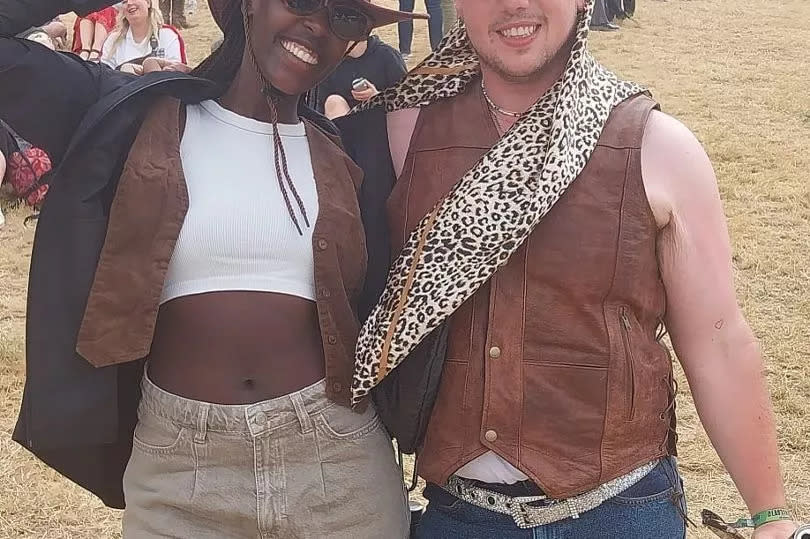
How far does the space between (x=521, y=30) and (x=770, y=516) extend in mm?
1068

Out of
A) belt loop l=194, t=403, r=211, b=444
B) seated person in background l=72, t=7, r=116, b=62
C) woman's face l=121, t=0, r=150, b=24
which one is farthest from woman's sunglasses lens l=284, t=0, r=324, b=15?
seated person in background l=72, t=7, r=116, b=62

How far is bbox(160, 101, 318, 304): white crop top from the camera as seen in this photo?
1.86 metres

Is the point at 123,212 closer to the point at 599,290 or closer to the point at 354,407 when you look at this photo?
the point at 354,407

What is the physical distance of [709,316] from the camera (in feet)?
6.18

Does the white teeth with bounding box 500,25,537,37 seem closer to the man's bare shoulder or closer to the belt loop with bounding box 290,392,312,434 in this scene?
the man's bare shoulder

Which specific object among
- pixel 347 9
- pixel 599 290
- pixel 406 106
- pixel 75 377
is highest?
pixel 347 9

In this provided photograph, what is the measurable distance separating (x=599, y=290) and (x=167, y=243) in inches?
32.8

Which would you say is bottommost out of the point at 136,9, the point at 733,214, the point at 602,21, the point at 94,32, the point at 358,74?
the point at 602,21

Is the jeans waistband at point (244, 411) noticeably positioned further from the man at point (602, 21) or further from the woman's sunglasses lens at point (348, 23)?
the man at point (602, 21)

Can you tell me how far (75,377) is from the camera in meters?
1.90

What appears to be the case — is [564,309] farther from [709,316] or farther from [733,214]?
[733,214]

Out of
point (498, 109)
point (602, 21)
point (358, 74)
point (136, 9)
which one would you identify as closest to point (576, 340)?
point (498, 109)

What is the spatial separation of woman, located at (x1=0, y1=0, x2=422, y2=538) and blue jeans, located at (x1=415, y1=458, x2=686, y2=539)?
16 cm

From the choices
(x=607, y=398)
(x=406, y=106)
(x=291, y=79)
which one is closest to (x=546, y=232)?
(x=607, y=398)
